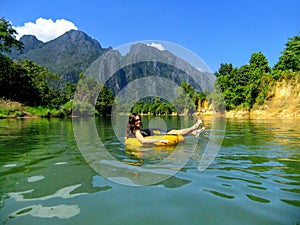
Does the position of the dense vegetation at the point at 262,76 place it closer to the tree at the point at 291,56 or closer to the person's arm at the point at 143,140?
the tree at the point at 291,56

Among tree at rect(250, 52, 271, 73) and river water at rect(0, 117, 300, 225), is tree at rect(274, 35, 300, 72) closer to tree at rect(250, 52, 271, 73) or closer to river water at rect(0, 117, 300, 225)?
tree at rect(250, 52, 271, 73)

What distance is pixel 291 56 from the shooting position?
132ft

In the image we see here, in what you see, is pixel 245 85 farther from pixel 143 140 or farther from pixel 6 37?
pixel 143 140

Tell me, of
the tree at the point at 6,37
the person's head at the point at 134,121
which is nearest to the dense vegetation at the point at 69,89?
the tree at the point at 6,37

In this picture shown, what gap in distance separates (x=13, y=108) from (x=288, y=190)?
3372 centimetres

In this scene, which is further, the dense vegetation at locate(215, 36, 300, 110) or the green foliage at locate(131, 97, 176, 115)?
the dense vegetation at locate(215, 36, 300, 110)

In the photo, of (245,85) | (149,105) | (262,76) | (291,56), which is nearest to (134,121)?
(149,105)

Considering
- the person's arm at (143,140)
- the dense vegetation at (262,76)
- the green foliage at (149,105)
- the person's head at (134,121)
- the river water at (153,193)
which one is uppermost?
the dense vegetation at (262,76)

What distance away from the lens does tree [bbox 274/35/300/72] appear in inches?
1565

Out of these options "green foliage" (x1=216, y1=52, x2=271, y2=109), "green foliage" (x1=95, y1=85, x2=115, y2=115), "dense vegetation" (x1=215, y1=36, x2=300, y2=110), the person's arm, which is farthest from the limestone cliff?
the person's arm

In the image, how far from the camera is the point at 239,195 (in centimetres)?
353

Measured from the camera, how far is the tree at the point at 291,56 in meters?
39.8

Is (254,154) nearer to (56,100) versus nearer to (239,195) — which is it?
(239,195)

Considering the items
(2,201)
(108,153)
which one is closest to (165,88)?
(108,153)
